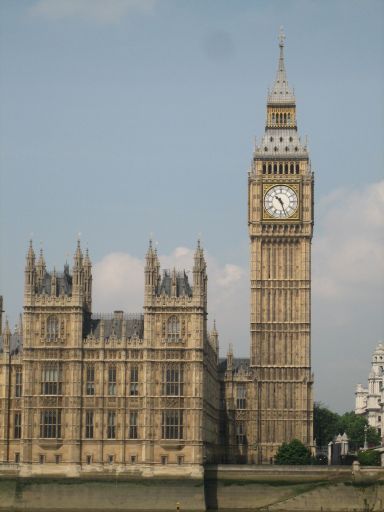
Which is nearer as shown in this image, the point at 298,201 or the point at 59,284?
the point at 59,284

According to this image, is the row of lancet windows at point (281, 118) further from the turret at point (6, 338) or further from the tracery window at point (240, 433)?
the turret at point (6, 338)

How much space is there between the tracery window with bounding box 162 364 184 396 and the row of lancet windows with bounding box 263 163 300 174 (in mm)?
34669

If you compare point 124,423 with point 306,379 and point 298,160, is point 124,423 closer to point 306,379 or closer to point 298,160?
point 306,379

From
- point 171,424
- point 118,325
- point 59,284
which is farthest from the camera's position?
point 118,325

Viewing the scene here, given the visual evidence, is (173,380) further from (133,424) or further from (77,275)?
(77,275)

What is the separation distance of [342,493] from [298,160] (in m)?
41.4

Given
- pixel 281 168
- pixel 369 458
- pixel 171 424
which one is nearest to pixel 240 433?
pixel 369 458

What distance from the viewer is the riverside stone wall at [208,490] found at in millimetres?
123438

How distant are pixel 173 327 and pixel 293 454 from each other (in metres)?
20.7

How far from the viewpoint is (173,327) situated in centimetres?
12725

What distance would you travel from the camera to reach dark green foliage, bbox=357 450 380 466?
141m

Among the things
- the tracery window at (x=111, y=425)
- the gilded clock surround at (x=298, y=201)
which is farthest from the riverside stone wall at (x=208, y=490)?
the gilded clock surround at (x=298, y=201)

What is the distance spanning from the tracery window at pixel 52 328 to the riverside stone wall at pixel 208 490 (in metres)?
11.8

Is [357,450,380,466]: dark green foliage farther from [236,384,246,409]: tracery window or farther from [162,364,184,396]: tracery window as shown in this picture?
[162,364,184,396]: tracery window
